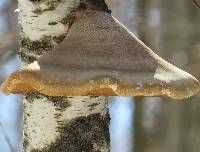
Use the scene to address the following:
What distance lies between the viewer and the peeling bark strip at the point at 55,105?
7.23ft

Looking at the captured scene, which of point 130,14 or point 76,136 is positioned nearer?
point 76,136

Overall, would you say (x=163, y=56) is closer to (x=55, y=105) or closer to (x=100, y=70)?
(x=55, y=105)

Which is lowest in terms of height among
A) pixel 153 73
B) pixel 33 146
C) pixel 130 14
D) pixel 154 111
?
pixel 154 111

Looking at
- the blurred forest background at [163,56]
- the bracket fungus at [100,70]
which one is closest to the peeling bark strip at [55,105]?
the bracket fungus at [100,70]

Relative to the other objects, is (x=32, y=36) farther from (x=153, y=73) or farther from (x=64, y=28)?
(x=153, y=73)

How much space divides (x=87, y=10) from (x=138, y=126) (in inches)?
232

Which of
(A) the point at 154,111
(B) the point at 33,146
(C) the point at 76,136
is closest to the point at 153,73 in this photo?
(C) the point at 76,136

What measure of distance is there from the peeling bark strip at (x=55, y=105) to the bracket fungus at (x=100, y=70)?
0.11 metres

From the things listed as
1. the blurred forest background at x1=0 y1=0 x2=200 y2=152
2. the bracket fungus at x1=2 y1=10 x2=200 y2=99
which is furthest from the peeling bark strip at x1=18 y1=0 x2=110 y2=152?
the blurred forest background at x1=0 y1=0 x2=200 y2=152

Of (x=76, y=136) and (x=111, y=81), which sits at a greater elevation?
(x=111, y=81)

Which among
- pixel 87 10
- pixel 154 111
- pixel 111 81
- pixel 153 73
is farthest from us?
pixel 154 111

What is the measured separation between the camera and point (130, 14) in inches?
305

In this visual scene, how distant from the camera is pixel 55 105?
87.0 inches

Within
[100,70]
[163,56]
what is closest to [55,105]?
[100,70]
